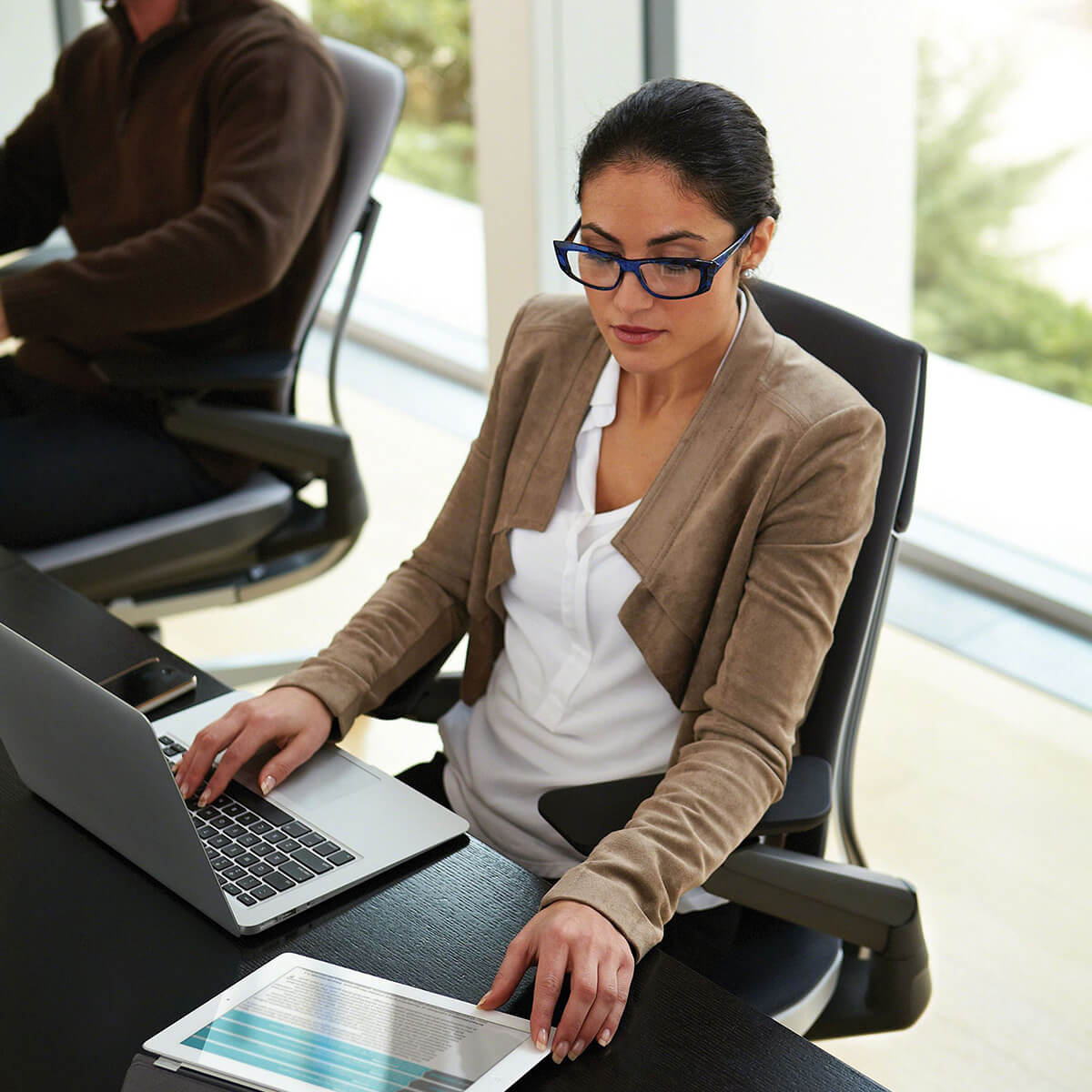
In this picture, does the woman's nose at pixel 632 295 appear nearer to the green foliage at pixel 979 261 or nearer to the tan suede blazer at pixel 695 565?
the tan suede blazer at pixel 695 565

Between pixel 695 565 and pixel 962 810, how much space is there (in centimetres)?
132

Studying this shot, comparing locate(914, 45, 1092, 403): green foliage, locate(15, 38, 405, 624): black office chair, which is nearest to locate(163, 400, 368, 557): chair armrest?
A: locate(15, 38, 405, 624): black office chair

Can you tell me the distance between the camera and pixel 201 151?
7.80 feet

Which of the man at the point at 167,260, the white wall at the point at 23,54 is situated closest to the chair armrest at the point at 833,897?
the man at the point at 167,260

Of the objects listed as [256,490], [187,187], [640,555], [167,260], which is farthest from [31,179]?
[640,555]

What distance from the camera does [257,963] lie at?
107 cm

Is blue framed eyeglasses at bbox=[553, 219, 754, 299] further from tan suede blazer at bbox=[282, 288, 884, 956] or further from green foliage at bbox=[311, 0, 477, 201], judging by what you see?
green foliage at bbox=[311, 0, 477, 201]

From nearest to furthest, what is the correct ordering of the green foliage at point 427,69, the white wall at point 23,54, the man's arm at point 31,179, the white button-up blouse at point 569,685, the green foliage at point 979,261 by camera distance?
the white button-up blouse at point 569,685 → the man's arm at point 31,179 → the green foliage at point 979,261 → the white wall at point 23,54 → the green foliage at point 427,69

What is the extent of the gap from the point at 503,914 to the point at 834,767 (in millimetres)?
464

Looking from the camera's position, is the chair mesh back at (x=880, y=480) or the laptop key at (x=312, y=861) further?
the chair mesh back at (x=880, y=480)

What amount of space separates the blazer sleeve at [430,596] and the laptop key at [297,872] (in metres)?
0.32

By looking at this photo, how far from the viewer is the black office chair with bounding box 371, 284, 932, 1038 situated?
1.29 metres

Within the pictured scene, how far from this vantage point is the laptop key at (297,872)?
115 centimetres

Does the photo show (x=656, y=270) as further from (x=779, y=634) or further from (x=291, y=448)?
(x=291, y=448)
